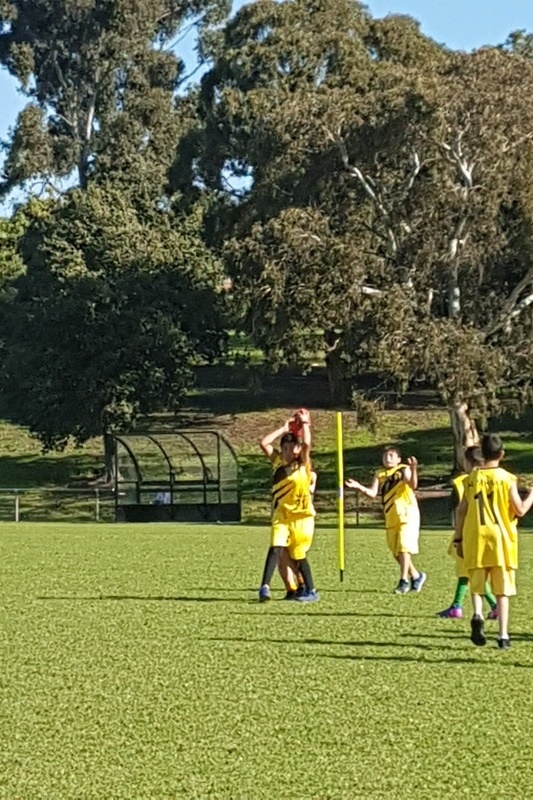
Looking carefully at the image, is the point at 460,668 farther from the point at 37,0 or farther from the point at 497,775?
the point at 37,0

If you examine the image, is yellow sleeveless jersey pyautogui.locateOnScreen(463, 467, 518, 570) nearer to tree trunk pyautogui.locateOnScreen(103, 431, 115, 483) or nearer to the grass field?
the grass field

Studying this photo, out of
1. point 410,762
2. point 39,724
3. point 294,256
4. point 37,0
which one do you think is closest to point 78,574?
point 39,724

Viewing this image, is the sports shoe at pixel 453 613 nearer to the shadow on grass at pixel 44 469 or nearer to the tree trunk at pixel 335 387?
the tree trunk at pixel 335 387

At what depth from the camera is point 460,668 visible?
11000 millimetres

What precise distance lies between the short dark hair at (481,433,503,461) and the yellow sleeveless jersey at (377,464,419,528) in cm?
511

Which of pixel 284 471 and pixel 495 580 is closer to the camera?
pixel 495 580

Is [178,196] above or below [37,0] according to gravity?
below

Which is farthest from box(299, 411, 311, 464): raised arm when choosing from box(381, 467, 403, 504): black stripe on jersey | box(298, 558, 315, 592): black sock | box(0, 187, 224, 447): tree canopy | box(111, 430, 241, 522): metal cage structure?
box(0, 187, 224, 447): tree canopy

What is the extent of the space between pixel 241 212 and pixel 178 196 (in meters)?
9.08

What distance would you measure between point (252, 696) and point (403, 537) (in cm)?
690

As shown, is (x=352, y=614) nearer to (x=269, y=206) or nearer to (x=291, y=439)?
(x=291, y=439)

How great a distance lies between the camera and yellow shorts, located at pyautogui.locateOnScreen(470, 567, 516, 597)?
11320 millimetres

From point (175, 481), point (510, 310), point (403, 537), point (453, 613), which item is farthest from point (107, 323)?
point (453, 613)

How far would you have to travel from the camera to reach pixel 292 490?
14984 millimetres
